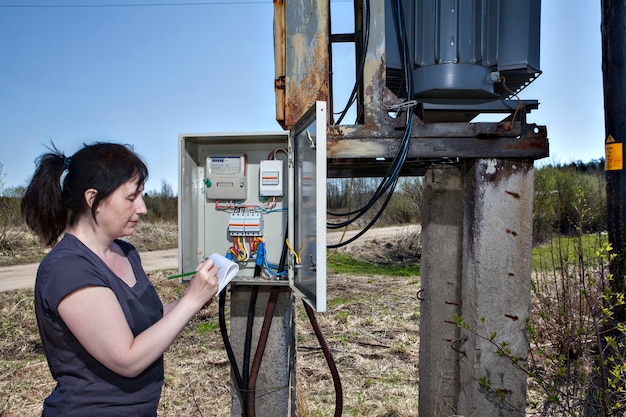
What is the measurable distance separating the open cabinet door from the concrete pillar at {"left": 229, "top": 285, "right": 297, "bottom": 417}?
0.34 meters

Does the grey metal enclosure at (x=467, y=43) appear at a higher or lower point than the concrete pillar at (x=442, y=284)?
higher

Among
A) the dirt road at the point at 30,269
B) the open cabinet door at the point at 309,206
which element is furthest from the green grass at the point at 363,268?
the open cabinet door at the point at 309,206

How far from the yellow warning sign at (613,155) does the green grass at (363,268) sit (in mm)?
7771

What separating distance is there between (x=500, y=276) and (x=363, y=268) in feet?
31.7

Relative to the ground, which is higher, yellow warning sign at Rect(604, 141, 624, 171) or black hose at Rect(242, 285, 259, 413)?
yellow warning sign at Rect(604, 141, 624, 171)

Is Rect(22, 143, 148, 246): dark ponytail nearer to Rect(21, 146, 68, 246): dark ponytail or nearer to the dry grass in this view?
Rect(21, 146, 68, 246): dark ponytail

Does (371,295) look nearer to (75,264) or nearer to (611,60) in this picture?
(611,60)

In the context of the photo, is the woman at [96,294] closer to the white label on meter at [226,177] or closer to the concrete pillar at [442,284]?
the white label on meter at [226,177]

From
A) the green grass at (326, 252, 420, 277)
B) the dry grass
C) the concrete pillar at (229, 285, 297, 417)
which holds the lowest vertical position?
the dry grass

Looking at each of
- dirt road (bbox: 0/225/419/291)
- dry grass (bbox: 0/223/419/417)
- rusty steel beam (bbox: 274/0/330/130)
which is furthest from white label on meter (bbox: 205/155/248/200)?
dirt road (bbox: 0/225/419/291)

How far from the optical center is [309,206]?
235 centimetres

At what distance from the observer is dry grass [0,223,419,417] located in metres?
4.08

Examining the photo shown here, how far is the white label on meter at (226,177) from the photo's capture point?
3025mm

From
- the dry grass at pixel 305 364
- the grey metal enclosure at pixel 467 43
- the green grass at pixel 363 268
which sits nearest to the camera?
the grey metal enclosure at pixel 467 43
